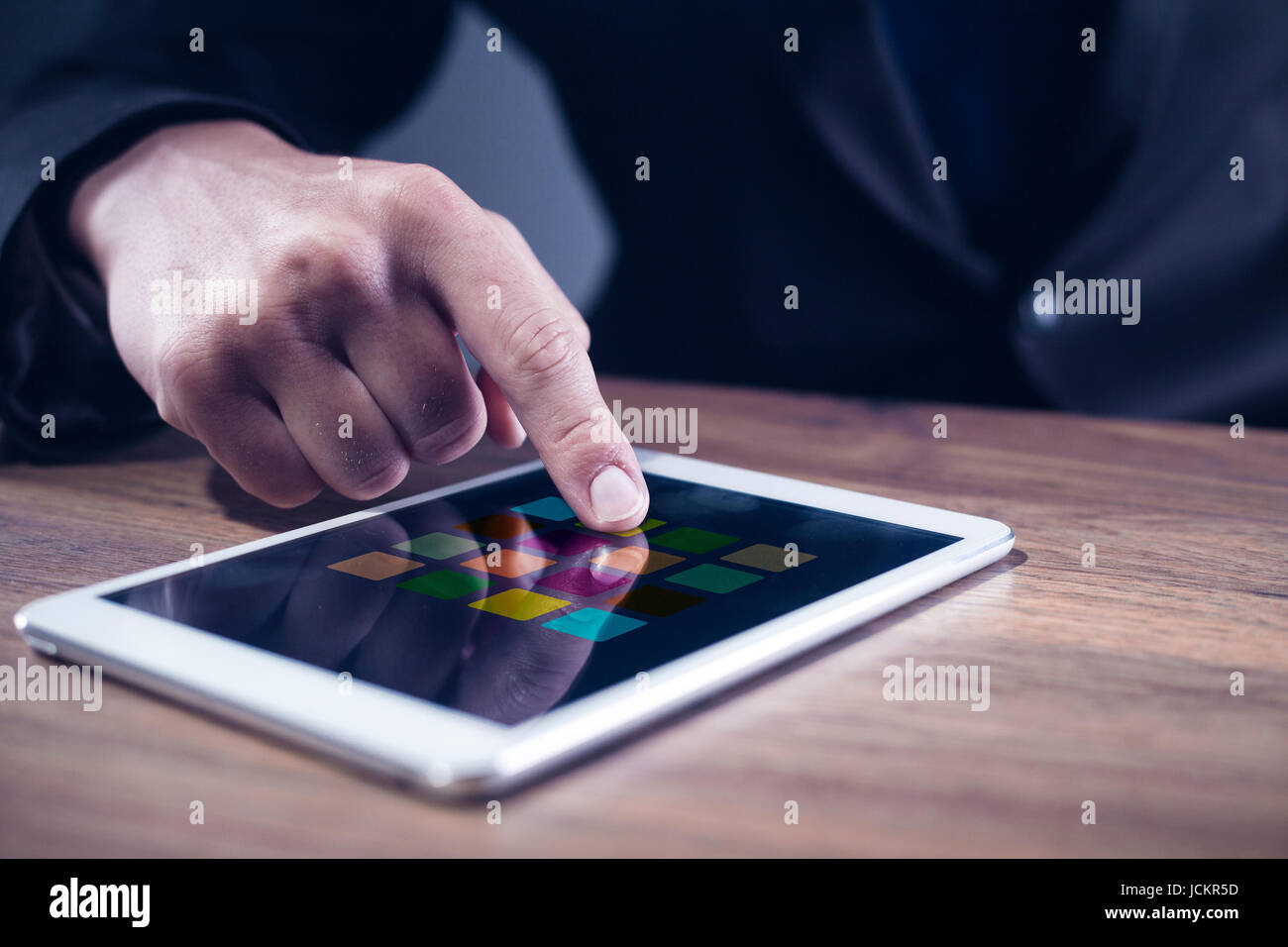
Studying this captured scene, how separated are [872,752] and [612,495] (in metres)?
0.21

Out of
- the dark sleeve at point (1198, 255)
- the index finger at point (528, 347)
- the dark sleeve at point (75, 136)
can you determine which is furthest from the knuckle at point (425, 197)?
the dark sleeve at point (1198, 255)

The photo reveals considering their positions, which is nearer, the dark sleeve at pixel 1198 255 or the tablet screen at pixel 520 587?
the tablet screen at pixel 520 587

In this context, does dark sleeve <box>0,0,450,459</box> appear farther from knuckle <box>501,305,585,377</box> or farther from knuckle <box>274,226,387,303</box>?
knuckle <box>501,305,585,377</box>

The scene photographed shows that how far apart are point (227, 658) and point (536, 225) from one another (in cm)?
154

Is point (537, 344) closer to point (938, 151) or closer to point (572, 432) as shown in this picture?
point (572, 432)

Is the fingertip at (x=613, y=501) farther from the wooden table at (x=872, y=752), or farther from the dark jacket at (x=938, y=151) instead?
the dark jacket at (x=938, y=151)

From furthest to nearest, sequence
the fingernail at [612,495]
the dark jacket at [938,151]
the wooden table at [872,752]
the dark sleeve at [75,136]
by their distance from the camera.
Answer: the dark jacket at [938,151], the dark sleeve at [75,136], the fingernail at [612,495], the wooden table at [872,752]

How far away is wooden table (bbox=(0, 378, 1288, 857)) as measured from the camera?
0.99 ft

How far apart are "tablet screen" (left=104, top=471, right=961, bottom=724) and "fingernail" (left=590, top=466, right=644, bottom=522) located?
0.01 metres

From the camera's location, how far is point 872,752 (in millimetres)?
349

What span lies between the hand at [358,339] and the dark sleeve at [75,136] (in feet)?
0.33

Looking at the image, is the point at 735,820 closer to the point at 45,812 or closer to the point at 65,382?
the point at 45,812

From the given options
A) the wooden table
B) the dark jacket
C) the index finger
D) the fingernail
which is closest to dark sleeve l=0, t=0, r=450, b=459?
the dark jacket

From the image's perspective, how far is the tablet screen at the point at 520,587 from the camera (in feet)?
1.21
